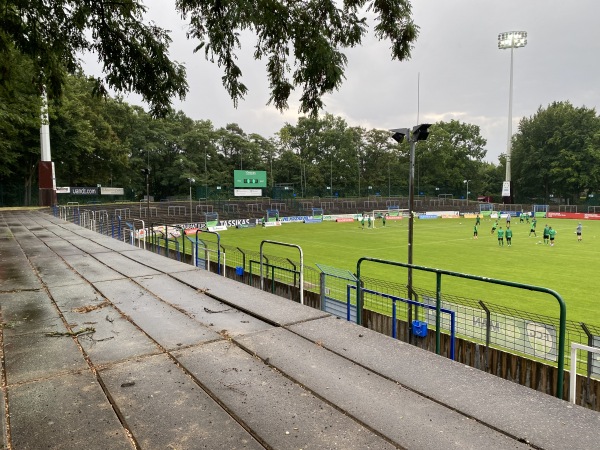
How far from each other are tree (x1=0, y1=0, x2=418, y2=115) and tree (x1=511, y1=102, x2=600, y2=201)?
84.8 meters

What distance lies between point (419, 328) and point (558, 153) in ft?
282

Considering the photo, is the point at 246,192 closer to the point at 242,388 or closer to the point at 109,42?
the point at 109,42

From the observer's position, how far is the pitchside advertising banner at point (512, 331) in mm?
6703

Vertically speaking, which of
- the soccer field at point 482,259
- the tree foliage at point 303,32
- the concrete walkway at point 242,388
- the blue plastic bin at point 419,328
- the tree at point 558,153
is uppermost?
the tree at point 558,153

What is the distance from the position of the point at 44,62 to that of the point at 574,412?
23.8ft

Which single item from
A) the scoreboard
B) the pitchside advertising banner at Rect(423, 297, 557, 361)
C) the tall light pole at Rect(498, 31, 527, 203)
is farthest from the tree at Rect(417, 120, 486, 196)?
the pitchside advertising banner at Rect(423, 297, 557, 361)

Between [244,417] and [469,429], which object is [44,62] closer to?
[244,417]

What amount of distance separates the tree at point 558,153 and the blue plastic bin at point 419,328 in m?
81.6

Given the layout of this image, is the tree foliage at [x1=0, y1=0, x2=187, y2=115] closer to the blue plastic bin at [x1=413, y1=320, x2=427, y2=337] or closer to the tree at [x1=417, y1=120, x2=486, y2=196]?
the blue plastic bin at [x1=413, y1=320, x2=427, y2=337]

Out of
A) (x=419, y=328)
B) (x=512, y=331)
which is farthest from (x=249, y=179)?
(x=512, y=331)

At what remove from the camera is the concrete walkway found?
2576 mm

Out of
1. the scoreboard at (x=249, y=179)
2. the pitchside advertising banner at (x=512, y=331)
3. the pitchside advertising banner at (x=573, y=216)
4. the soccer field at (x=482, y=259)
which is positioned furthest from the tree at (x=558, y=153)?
the pitchside advertising banner at (x=512, y=331)

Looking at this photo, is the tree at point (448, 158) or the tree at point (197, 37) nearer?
the tree at point (197, 37)

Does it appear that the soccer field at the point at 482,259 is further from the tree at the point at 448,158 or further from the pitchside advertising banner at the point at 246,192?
the tree at the point at 448,158
